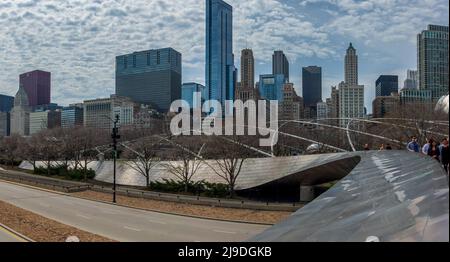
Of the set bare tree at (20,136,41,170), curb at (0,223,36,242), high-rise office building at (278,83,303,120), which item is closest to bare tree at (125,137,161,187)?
curb at (0,223,36,242)

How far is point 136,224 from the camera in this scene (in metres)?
23.1

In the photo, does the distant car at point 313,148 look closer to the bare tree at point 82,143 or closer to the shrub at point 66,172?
the shrub at point 66,172

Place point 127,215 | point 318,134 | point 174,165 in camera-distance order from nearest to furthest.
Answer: point 127,215, point 174,165, point 318,134

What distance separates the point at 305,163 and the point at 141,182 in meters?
23.4

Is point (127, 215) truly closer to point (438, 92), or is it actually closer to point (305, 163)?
point (305, 163)

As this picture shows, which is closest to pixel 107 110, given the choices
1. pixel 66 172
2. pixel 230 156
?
pixel 66 172

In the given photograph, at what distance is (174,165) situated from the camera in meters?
46.3

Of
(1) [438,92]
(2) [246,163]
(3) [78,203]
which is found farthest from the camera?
(1) [438,92]

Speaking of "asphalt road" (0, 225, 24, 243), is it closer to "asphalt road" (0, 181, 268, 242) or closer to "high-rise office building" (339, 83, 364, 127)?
"asphalt road" (0, 181, 268, 242)

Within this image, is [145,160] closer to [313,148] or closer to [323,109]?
[313,148]

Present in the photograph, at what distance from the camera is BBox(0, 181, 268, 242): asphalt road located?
19.0m

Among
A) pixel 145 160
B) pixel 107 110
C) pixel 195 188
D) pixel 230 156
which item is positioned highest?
pixel 107 110
